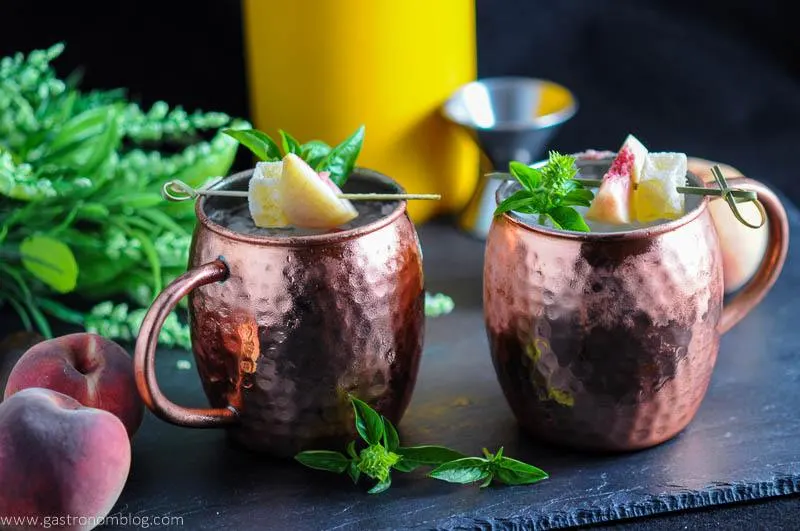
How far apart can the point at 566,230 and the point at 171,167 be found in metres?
0.51

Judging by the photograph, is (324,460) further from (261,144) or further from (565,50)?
(565,50)

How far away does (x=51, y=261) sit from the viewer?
1.05 metres

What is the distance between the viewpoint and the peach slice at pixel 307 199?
0.79 meters

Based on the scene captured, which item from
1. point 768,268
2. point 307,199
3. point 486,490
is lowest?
point 486,490

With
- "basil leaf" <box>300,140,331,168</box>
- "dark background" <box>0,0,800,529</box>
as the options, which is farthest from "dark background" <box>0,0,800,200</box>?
"basil leaf" <box>300,140,331,168</box>

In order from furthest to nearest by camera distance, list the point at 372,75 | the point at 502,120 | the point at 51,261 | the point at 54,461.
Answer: the point at 502,120 → the point at 372,75 → the point at 51,261 → the point at 54,461

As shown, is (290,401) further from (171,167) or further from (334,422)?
(171,167)

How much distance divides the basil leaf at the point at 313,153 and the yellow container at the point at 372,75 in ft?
1.21

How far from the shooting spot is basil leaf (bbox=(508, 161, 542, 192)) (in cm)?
80

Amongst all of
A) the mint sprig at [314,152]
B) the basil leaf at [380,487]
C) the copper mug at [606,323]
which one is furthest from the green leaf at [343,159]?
the basil leaf at [380,487]

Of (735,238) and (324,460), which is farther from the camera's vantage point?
(735,238)

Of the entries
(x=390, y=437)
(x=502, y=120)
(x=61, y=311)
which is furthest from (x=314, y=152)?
(x=502, y=120)

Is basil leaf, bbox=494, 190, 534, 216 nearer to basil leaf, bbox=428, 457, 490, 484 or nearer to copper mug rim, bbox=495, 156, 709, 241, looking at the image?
copper mug rim, bbox=495, 156, 709, 241

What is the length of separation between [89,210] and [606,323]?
1.72ft
